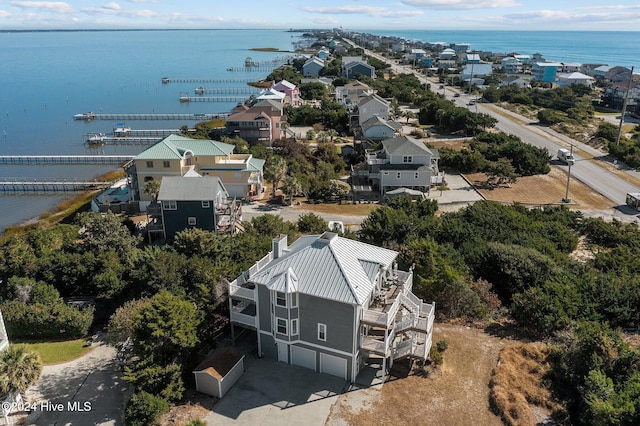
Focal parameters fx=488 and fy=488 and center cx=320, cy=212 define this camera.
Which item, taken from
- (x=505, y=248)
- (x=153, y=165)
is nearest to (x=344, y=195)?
(x=153, y=165)

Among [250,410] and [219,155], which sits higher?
[219,155]

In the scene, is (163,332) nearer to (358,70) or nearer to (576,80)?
(358,70)

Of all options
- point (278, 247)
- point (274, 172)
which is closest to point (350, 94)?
point (274, 172)

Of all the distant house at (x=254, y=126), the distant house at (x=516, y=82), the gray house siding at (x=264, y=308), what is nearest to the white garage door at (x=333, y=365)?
the gray house siding at (x=264, y=308)

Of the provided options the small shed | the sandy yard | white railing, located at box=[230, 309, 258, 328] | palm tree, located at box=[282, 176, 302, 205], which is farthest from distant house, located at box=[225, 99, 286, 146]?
the small shed

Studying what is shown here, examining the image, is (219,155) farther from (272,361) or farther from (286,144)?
(272,361)

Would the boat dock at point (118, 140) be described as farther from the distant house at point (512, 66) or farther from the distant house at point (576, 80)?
the distant house at point (512, 66)
